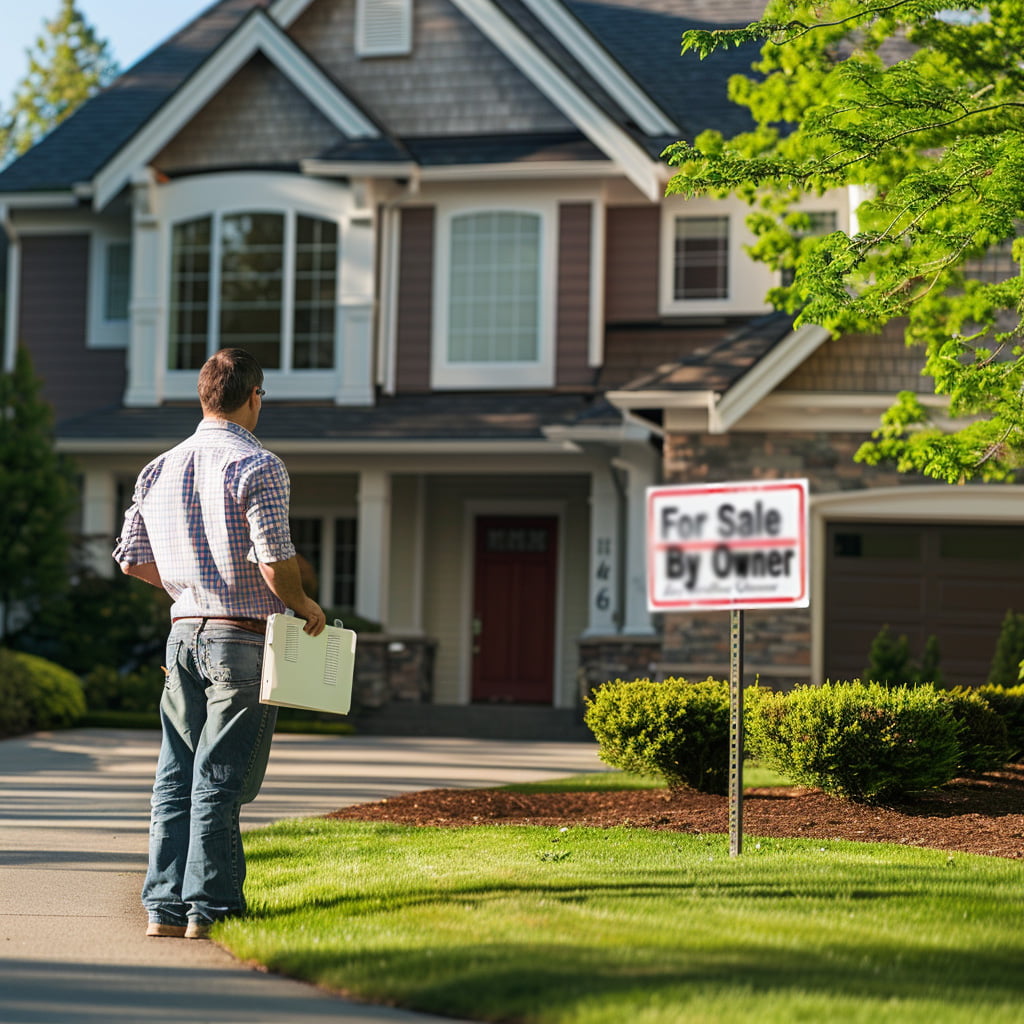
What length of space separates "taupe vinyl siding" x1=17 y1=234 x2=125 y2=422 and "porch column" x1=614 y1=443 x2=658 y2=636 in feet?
25.2

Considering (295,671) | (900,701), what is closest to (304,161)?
(900,701)

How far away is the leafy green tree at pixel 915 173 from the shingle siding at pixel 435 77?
28.6ft

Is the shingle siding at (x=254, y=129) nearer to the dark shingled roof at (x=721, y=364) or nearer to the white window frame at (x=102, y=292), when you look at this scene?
the white window frame at (x=102, y=292)

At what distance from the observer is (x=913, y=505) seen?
15469 millimetres

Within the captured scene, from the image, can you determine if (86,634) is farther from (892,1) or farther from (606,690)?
(892,1)

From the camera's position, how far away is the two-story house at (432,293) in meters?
18.5

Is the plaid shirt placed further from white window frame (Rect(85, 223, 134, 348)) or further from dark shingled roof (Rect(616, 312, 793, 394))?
white window frame (Rect(85, 223, 134, 348))

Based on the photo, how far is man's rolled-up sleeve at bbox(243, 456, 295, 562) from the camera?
17.9 feet

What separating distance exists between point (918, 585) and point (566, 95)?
7445 millimetres

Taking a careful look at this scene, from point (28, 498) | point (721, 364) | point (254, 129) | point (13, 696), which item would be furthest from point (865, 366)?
point (28, 498)

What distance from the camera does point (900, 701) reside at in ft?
28.5

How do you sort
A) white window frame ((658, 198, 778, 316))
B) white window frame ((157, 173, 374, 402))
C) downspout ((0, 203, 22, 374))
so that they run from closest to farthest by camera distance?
white window frame ((658, 198, 778, 316)), white window frame ((157, 173, 374, 402)), downspout ((0, 203, 22, 374))

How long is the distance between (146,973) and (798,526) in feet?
10.7

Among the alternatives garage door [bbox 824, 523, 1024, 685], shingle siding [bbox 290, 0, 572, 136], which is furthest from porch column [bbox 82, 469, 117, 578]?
garage door [bbox 824, 523, 1024, 685]
